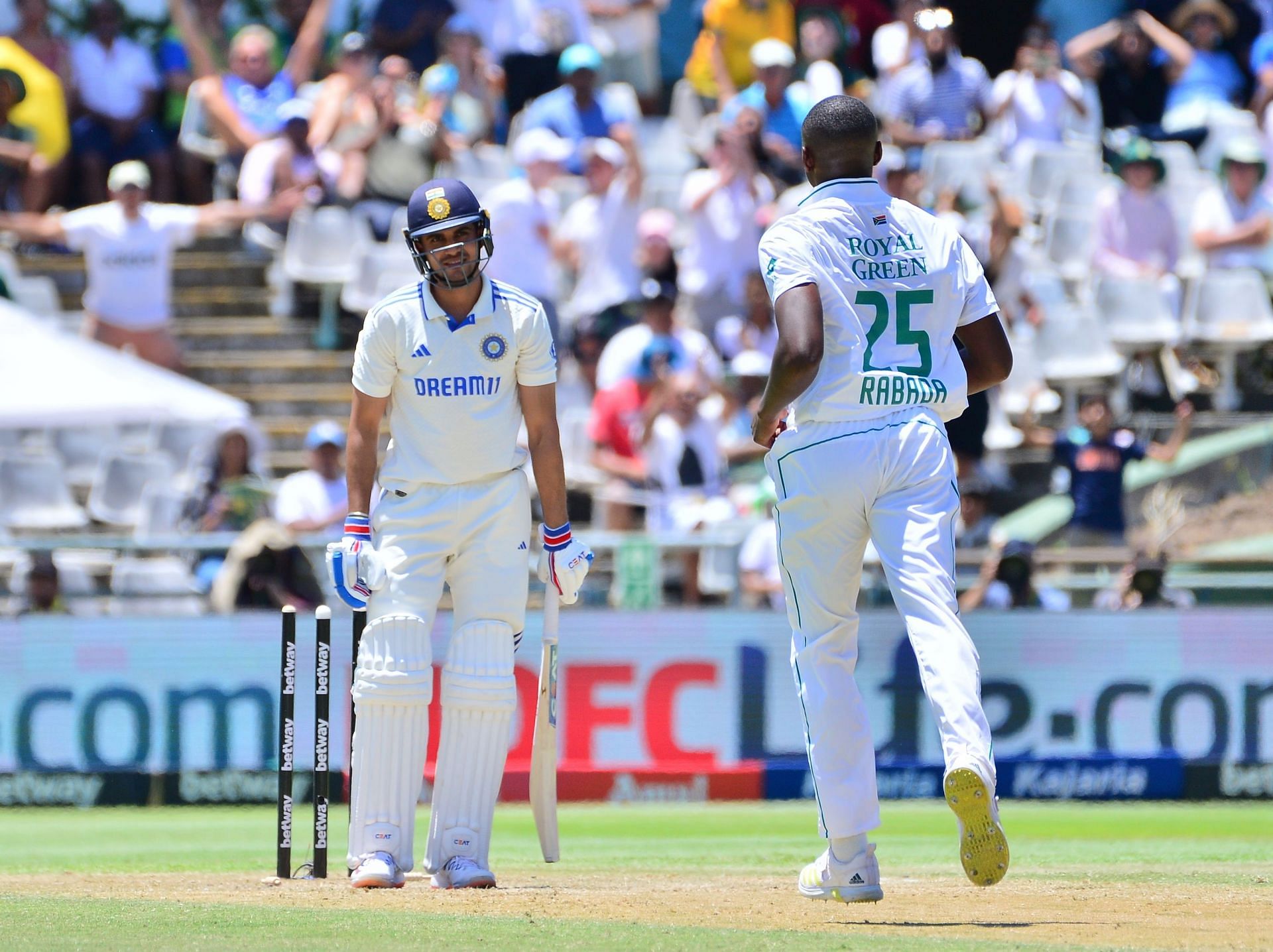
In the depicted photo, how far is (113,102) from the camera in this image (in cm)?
1755

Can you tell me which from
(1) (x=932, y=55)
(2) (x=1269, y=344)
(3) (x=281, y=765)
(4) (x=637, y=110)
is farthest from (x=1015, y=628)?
(4) (x=637, y=110)

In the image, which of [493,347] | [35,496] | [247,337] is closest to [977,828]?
[493,347]

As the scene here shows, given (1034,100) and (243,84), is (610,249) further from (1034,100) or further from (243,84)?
(1034,100)

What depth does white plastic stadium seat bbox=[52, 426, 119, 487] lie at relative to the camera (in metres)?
15.2

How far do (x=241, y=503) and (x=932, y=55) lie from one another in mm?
7161

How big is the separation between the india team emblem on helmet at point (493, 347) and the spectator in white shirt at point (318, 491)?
6.24 metres

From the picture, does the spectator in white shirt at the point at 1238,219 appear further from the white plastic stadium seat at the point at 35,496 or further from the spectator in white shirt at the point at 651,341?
the white plastic stadium seat at the point at 35,496

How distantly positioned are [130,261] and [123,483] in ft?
6.50

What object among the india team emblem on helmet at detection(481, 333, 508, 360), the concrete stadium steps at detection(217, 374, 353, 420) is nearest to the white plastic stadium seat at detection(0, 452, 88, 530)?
the concrete stadium steps at detection(217, 374, 353, 420)

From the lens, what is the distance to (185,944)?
5.20 metres

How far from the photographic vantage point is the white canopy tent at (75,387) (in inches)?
501

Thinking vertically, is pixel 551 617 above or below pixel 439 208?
below

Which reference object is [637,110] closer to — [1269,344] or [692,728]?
[1269,344]

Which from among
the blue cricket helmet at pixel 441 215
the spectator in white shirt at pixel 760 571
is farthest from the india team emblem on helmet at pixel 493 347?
the spectator in white shirt at pixel 760 571
